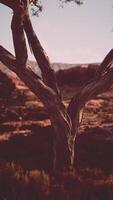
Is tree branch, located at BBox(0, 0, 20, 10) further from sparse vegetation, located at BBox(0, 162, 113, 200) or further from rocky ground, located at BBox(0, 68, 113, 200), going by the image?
rocky ground, located at BBox(0, 68, 113, 200)

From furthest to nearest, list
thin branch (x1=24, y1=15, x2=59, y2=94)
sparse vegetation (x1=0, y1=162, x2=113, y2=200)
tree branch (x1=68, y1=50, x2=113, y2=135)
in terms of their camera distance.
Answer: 1. thin branch (x1=24, y1=15, x2=59, y2=94)
2. tree branch (x1=68, y1=50, x2=113, y2=135)
3. sparse vegetation (x1=0, y1=162, x2=113, y2=200)

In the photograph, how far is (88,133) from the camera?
13.8 m

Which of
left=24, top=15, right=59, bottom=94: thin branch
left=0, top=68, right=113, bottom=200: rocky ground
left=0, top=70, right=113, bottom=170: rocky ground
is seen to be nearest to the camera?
left=0, top=68, right=113, bottom=200: rocky ground

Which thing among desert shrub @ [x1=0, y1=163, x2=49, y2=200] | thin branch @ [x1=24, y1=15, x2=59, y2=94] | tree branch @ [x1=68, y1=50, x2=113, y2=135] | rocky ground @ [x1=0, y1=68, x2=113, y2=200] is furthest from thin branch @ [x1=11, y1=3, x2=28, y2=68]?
rocky ground @ [x1=0, y1=68, x2=113, y2=200]

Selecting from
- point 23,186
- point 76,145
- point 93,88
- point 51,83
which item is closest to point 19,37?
point 51,83

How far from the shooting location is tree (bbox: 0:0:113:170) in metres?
9.59

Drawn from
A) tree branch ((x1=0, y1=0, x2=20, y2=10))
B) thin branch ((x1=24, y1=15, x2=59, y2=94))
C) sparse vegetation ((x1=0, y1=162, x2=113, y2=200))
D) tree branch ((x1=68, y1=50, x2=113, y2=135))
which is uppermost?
tree branch ((x1=0, y1=0, x2=20, y2=10))

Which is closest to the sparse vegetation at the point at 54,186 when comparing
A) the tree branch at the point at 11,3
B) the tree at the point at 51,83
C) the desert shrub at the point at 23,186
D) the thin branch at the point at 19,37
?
the desert shrub at the point at 23,186

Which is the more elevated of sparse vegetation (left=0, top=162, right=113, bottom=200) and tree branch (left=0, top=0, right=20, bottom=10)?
tree branch (left=0, top=0, right=20, bottom=10)

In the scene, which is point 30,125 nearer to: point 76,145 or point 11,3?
point 76,145

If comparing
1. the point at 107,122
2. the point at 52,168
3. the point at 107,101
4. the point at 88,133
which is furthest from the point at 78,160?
the point at 107,101

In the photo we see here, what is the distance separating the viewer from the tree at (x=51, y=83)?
959 cm

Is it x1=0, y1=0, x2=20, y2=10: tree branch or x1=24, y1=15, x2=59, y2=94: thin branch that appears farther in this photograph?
x1=24, y1=15, x2=59, y2=94: thin branch

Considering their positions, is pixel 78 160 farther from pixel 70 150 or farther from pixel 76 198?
pixel 76 198
